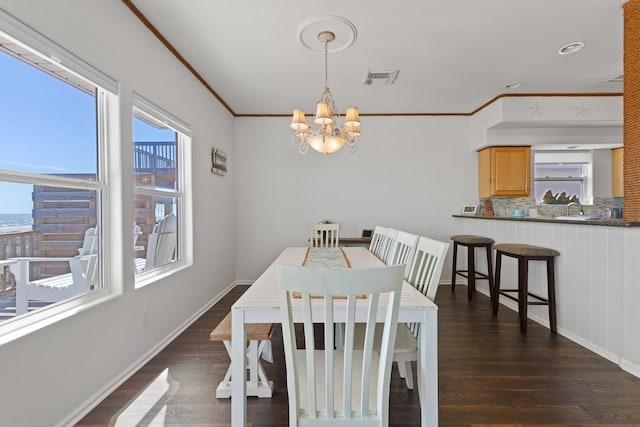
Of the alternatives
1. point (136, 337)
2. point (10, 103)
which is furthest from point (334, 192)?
point (10, 103)

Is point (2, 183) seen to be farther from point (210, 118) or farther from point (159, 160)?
point (210, 118)

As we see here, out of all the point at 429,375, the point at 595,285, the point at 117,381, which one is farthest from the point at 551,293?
the point at 117,381

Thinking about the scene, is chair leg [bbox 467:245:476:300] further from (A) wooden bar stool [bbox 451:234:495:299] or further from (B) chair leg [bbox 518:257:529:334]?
(B) chair leg [bbox 518:257:529:334]

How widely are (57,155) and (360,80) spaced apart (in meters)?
2.83

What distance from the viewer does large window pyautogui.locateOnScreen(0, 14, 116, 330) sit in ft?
4.78

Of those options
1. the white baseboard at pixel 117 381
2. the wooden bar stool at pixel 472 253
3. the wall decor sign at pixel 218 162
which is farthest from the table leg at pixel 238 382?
the wooden bar stool at pixel 472 253

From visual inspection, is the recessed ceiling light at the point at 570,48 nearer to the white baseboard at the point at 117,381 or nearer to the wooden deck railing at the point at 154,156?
A: the wooden deck railing at the point at 154,156

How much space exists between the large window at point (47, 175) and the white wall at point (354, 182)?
2.76 metres

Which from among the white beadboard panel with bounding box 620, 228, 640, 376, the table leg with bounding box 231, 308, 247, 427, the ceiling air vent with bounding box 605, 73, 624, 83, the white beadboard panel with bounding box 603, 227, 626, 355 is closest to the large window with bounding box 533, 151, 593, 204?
the ceiling air vent with bounding box 605, 73, 624, 83

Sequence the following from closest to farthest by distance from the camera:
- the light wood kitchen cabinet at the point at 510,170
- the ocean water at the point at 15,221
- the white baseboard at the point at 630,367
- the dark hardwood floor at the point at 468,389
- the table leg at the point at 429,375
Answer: the table leg at the point at 429,375 → the ocean water at the point at 15,221 → the dark hardwood floor at the point at 468,389 → the white baseboard at the point at 630,367 → the light wood kitchen cabinet at the point at 510,170

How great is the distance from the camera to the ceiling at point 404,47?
2244 millimetres

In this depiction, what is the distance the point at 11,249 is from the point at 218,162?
2651mm

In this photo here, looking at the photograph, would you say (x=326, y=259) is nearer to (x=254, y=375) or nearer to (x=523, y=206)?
(x=254, y=375)

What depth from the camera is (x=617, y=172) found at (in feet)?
16.3
